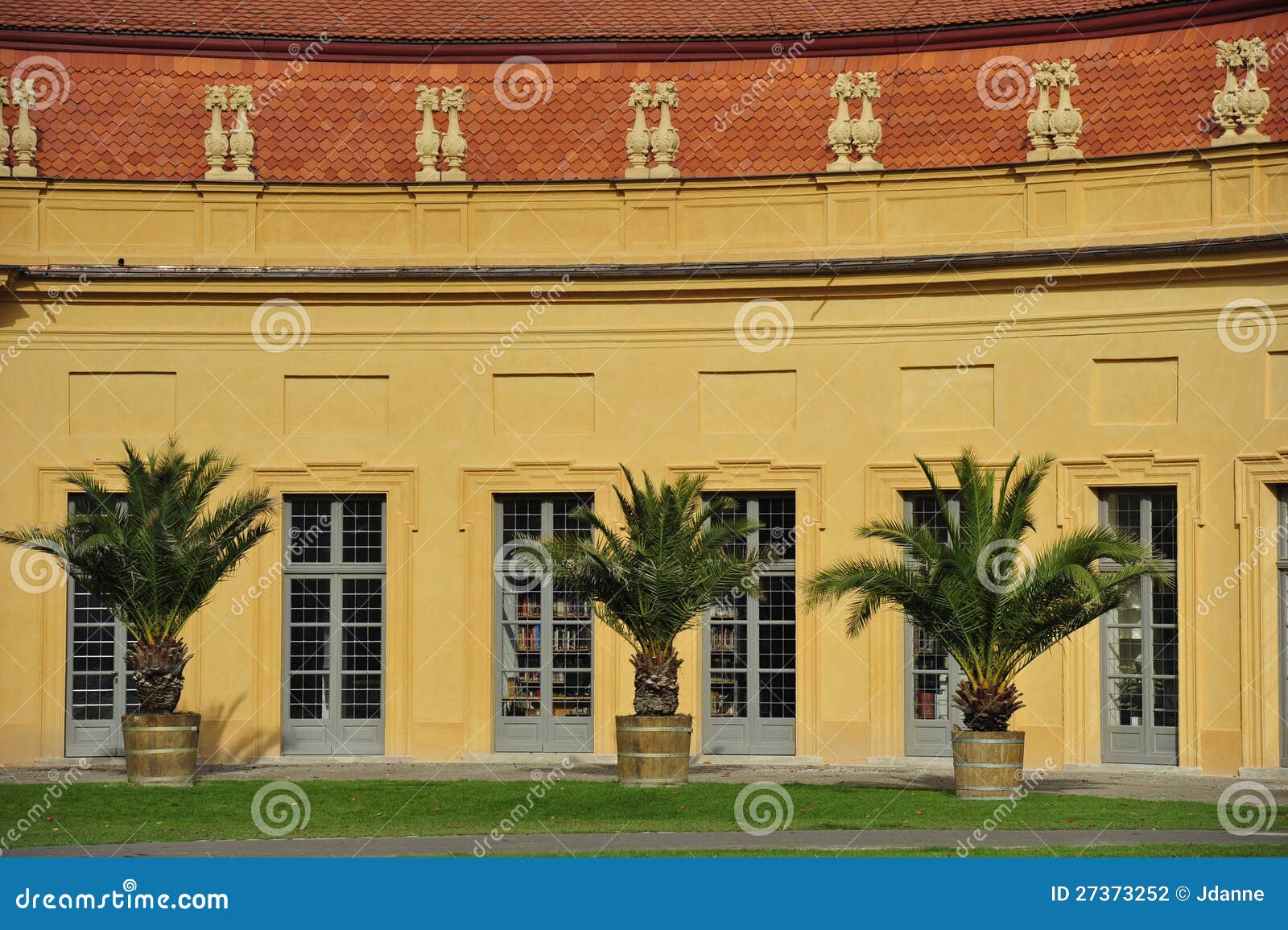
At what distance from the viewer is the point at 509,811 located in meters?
21.5

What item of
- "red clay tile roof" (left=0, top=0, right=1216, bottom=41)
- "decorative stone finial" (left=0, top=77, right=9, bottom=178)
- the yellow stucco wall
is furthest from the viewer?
"red clay tile roof" (left=0, top=0, right=1216, bottom=41)

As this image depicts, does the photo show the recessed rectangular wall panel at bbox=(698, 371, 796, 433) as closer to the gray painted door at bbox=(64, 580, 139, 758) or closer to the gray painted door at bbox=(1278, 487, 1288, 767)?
the gray painted door at bbox=(1278, 487, 1288, 767)

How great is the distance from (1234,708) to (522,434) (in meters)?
9.87

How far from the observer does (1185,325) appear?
26.5 meters

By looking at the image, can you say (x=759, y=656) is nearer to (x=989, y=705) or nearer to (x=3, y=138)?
(x=989, y=705)

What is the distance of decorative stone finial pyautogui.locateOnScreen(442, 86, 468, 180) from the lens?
93.4 ft

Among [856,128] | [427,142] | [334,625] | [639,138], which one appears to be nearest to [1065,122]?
[856,128]

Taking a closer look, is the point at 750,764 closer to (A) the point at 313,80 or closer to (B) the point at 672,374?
(B) the point at 672,374

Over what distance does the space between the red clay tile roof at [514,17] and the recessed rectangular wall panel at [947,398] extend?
16.5 feet

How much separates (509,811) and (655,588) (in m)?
3.11

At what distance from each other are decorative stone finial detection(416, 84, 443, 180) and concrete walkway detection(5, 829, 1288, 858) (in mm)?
11880

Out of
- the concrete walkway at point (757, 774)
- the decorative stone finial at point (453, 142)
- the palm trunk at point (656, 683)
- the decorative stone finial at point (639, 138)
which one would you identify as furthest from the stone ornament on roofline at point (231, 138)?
the palm trunk at point (656, 683)

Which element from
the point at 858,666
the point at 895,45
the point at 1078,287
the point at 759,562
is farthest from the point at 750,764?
the point at 895,45

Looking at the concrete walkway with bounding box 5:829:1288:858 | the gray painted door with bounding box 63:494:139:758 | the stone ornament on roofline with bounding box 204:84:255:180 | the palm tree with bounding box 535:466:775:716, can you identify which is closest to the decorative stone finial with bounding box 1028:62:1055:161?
the palm tree with bounding box 535:466:775:716
